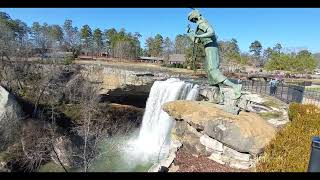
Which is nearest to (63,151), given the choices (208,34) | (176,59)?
(208,34)

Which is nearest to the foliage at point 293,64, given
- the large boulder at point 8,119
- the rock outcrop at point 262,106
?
the rock outcrop at point 262,106

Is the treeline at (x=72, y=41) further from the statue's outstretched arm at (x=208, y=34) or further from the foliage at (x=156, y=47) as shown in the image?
the statue's outstretched arm at (x=208, y=34)

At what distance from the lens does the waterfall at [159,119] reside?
18406 millimetres

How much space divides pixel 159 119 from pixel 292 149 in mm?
14800

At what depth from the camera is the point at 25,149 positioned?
18812 millimetres

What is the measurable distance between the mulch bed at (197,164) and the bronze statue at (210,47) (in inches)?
71.0

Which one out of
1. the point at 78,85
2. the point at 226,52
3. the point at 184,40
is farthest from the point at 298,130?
the point at 184,40

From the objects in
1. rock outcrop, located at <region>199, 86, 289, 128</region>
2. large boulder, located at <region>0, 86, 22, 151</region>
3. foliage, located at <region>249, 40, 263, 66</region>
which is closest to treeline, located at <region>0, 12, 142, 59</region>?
large boulder, located at <region>0, 86, 22, 151</region>

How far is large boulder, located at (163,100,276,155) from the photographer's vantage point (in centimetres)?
768

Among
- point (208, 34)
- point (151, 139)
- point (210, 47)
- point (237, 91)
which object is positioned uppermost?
point (208, 34)

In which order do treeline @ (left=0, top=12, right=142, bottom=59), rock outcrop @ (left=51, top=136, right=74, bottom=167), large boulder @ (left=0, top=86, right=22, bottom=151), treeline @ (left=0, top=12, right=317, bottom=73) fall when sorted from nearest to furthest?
rock outcrop @ (left=51, top=136, right=74, bottom=167) → large boulder @ (left=0, top=86, right=22, bottom=151) → treeline @ (left=0, top=12, right=142, bottom=59) → treeline @ (left=0, top=12, right=317, bottom=73)

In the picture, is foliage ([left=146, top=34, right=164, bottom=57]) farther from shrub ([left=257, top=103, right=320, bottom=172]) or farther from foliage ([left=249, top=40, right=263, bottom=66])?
shrub ([left=257, top=103, right=320, bottom=172])

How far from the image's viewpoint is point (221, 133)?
26.4 feet

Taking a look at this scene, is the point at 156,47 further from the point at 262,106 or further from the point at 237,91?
the point at 237,91
